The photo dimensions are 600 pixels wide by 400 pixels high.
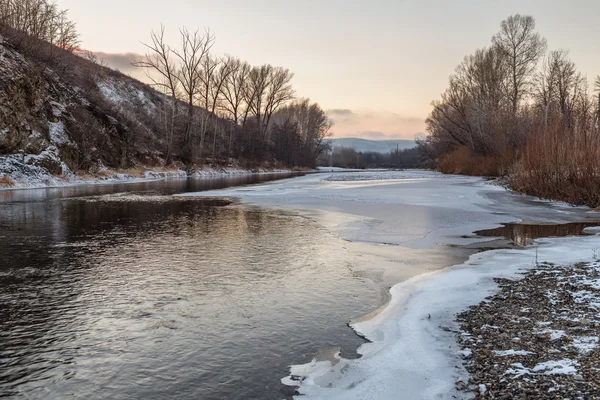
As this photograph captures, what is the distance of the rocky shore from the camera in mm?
2729

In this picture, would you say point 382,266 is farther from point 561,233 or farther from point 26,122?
point 26,122

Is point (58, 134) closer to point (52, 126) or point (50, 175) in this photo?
point (52, 126)

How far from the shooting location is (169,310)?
172 inches

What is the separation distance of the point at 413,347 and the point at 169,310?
248 centimetres

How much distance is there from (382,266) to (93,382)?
4.47m

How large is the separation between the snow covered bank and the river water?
21 centimetres

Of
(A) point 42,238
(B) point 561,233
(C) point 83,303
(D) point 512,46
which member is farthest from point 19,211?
(D) point 512,46

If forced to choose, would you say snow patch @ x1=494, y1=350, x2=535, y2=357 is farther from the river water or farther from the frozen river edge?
the river water

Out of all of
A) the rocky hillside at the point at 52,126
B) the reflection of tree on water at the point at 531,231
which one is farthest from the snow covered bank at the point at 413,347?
the rocky hillside at the point at 52,126

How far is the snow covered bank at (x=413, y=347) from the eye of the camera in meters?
2.94

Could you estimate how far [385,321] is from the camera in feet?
13.9

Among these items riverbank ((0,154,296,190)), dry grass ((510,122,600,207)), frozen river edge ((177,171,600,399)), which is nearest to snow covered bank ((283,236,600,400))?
frozen river edge ((177,171,600,399))

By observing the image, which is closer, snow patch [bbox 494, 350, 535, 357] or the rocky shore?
the rocky shore

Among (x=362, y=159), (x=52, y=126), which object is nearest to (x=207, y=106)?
(x=52, y=126)
